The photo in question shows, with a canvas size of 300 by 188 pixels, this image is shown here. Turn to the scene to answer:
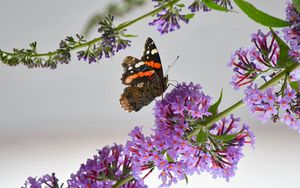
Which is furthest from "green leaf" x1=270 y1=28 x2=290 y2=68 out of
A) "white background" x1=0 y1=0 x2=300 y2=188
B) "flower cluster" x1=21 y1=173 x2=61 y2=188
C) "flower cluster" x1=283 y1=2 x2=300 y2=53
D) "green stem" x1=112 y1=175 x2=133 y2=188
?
"white background" x1=0 y1=0 x2=300 y2=188

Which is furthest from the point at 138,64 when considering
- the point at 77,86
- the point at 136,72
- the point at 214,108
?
the point at 77,86

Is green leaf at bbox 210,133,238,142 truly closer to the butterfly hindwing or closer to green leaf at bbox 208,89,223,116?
green leaf at bbox 208,89,223,116

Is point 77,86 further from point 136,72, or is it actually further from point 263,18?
point 263,18

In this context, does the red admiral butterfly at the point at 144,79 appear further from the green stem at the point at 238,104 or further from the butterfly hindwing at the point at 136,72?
the green stem at the point at 238,104

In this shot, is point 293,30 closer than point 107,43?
Yes

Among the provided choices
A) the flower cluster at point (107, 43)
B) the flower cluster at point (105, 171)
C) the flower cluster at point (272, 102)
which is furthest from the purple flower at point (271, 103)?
the flower cluster at point (107, 43)

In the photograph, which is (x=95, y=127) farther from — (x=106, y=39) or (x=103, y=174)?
(x=103, y=174)

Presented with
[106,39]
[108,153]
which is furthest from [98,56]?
[108,153]
